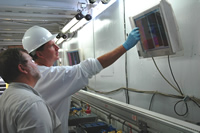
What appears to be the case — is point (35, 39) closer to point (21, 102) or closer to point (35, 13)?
point (21, 102)

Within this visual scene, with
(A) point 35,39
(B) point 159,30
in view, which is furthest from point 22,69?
(B) point 159,30

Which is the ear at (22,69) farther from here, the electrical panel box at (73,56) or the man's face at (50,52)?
the electrical panel box at (73,56)

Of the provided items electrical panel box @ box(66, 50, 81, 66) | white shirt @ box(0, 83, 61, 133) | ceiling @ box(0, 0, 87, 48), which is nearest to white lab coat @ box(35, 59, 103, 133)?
white shirt @ box(0, 83, 61, 133)

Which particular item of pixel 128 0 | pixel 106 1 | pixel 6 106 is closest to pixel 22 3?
pixel 106 1

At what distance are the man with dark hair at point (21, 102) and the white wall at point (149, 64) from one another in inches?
33.9

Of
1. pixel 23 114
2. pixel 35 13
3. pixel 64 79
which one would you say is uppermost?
pixel 35 13

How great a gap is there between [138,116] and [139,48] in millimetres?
515

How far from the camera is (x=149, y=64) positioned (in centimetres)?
156

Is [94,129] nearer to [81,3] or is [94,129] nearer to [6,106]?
[6,106]

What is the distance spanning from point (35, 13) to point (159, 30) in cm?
223

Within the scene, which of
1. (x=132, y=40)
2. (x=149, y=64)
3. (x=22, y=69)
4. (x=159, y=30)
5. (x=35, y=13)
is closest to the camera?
(x=22, y=69)

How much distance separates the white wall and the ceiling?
476 millimetres

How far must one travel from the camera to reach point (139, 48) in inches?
Result: 56.1

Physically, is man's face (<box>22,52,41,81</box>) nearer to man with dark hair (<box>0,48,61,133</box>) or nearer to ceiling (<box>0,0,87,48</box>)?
man with dark hair (<box>0,48,61,133</box>)
